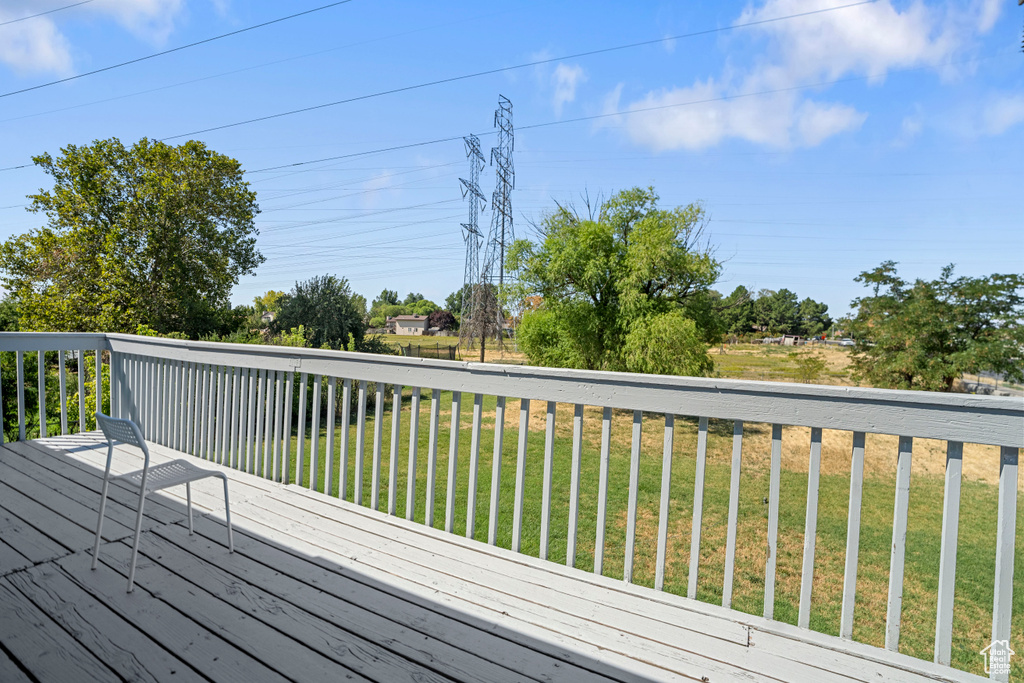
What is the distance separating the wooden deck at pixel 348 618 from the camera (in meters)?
1.46

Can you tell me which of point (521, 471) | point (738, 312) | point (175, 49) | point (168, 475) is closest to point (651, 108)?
point (738, 312)

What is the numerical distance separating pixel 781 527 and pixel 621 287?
613 centimetres

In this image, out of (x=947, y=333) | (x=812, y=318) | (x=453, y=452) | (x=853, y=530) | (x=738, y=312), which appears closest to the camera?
(x=853, y=530)

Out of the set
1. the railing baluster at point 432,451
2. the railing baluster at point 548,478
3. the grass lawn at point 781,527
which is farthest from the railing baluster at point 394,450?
the railing baluster at point 548,478

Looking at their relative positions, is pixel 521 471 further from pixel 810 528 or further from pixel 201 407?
pixel 201 407

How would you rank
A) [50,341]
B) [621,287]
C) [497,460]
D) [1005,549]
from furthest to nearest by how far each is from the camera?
[621,287] → [50,341] → [497,460] → [1005,549]

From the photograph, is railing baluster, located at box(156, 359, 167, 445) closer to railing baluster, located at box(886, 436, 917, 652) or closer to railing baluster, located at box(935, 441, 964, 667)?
railing baluster, located at box(886, 436, 917, 652)

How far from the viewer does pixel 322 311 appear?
52.7 feet

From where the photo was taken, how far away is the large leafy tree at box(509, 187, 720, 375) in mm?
9984

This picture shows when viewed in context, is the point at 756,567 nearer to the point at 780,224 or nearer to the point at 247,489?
the point at 247,489

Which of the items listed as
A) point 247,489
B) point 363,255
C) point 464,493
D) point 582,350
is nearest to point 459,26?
point 582,350

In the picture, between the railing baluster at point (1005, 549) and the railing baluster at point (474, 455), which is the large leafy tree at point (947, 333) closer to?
the railing baluster at point (1005, 549)

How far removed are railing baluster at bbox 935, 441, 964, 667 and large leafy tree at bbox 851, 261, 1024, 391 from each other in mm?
11995

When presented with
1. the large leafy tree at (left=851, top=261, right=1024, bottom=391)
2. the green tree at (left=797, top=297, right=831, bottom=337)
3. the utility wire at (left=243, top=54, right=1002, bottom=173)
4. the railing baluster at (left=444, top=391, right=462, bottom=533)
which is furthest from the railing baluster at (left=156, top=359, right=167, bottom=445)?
the green tree at (left=797, top=297, right=831, bottom=337)
